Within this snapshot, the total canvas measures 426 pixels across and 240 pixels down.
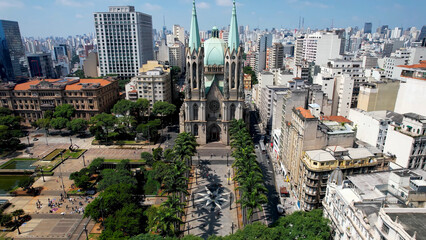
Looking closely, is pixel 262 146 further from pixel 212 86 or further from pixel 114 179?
pixel 114 179

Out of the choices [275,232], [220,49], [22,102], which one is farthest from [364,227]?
[22,102]

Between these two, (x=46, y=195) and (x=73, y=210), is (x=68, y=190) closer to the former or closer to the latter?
(x=46, y=195)

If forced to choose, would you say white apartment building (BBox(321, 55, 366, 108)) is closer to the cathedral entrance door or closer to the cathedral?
the cathedral

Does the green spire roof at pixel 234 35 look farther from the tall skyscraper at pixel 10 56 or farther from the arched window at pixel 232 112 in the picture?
the tall skyscraper at pixel 10 56

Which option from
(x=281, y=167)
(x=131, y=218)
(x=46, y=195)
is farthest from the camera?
(x=281, y=167)

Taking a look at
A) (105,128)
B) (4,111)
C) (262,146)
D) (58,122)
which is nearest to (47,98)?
(4,111)

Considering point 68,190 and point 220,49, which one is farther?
point 220,49

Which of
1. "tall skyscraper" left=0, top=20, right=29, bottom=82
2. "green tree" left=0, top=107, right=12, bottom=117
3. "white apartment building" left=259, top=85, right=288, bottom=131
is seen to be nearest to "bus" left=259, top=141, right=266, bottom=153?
"white apartment building" left=259, top=85, right=288, bottom=131
